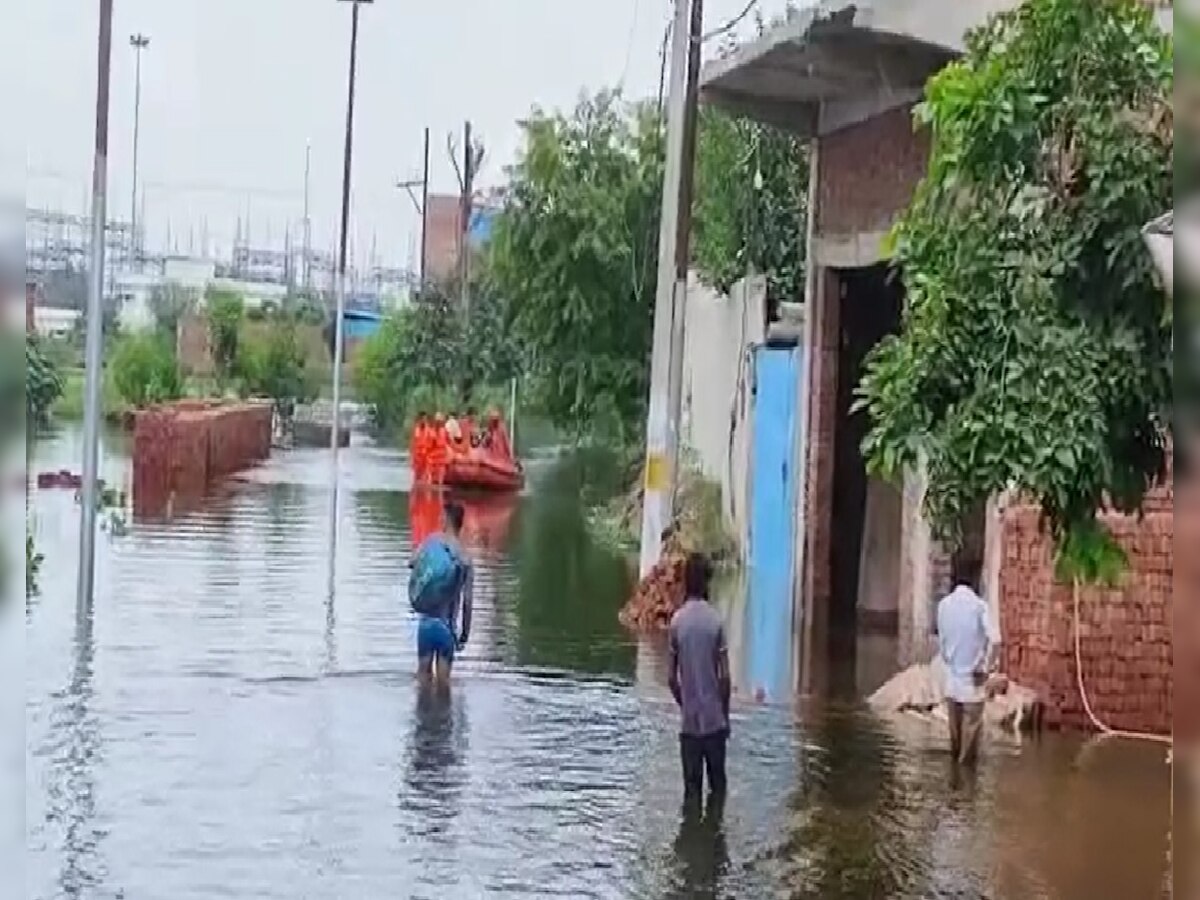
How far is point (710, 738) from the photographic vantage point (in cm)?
1209

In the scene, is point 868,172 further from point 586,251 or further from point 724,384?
point 586,251

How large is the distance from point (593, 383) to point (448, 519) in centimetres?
2056

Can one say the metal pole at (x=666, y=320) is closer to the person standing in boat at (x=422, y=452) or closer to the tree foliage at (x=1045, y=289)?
the tree foliage at (x=1045, y=289)

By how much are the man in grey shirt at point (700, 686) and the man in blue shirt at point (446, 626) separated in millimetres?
3892

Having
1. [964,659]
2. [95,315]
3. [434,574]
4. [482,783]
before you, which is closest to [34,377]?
[482,783]

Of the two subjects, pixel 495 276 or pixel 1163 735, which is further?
pixel 495 276

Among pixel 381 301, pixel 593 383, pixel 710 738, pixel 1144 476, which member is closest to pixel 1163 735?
pixel 710 738

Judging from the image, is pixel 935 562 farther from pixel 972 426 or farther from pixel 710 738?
pixel 972 426

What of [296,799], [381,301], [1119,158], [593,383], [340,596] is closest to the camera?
[1119,158]

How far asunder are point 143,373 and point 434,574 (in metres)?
42.6

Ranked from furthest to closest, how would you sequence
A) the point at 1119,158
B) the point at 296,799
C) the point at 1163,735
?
the point at 1163,735 → the point at 296,799 → the point at 1119,158

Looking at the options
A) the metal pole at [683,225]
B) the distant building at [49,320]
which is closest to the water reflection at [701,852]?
the distant building at [49,320]

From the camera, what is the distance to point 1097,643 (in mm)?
14789

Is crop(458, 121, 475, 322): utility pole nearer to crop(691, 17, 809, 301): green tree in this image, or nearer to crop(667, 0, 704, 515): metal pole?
crop(691, 17, 809, 301): green tree
